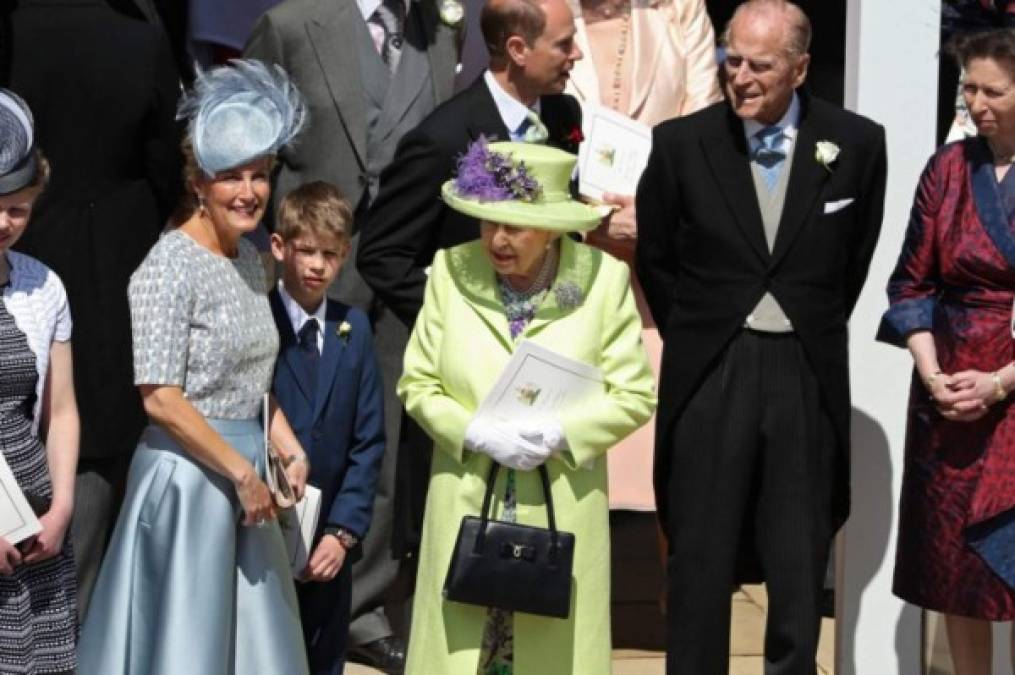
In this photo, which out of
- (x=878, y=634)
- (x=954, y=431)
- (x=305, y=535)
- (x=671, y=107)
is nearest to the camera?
(x=305, y=535)

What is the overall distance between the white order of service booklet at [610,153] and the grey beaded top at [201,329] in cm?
143

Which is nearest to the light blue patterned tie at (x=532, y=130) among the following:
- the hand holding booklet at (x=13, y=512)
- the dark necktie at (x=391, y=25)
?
the dark necktie at (x=391, y=25)

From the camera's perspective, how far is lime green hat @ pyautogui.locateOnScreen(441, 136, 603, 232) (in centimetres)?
582

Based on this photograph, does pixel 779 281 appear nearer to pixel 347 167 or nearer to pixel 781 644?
pixel 781 644

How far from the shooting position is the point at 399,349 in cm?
726

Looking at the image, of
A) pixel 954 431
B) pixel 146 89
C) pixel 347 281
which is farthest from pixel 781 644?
pixel 146 89

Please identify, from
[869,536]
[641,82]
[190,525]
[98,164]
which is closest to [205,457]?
[190,525]

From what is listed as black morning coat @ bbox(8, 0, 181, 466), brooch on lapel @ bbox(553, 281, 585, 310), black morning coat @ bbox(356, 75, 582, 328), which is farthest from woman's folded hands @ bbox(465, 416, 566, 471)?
black morning coat @ bbox(8, 0, 181, 466)

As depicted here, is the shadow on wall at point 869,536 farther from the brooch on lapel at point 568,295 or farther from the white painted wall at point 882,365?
the brooch on lapel at point 568,295

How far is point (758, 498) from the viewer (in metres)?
6.34

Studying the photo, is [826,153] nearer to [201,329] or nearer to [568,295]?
[568,295]

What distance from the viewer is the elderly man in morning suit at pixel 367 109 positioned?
7.14m

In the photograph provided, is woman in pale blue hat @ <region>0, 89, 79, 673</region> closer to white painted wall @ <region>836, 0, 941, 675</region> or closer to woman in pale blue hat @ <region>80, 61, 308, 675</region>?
woman in pale blue hat @ <region>80, 61, 308, 675</region>

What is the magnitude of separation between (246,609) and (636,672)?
2.04 meters
